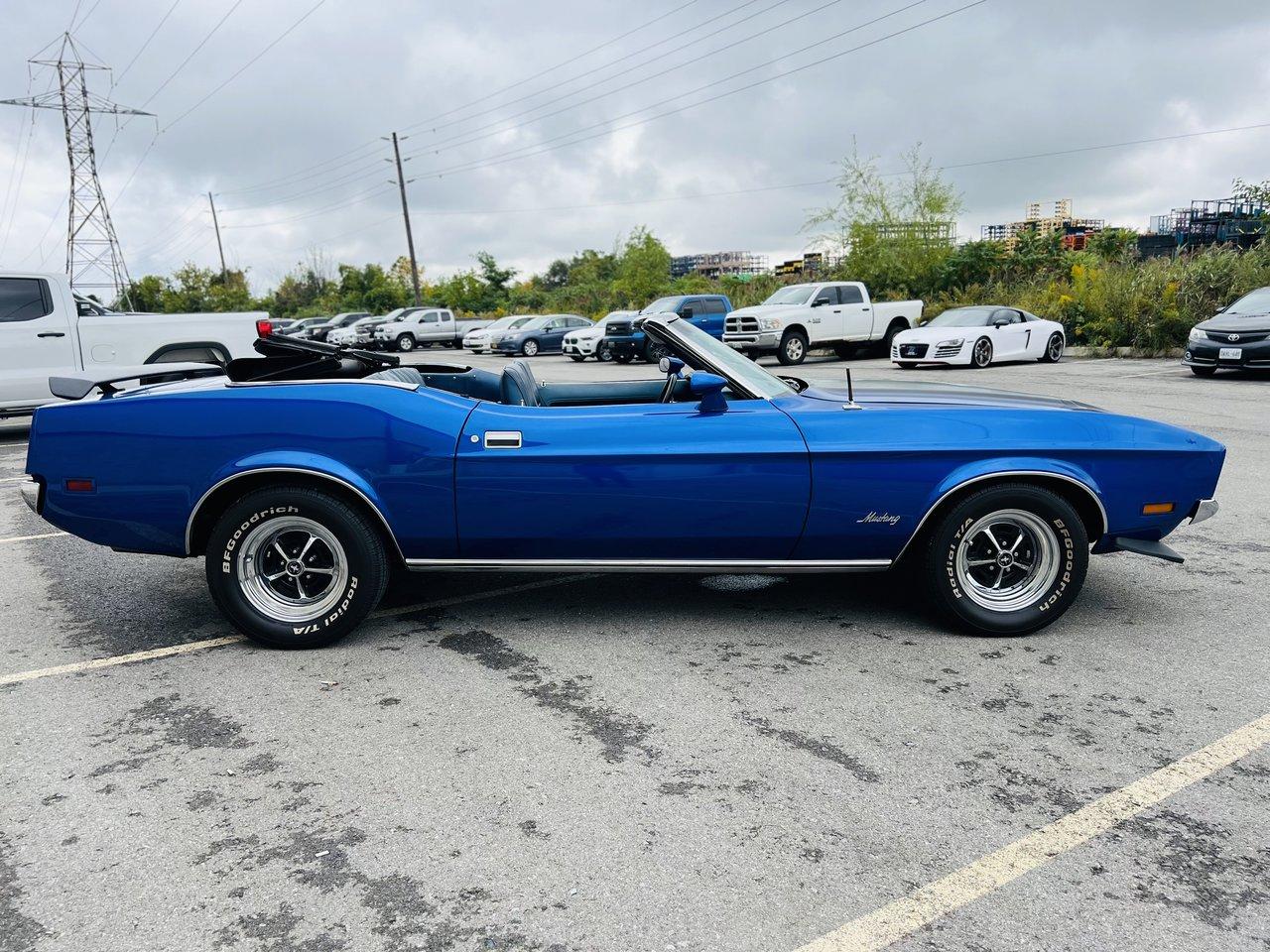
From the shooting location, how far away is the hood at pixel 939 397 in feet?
13.9

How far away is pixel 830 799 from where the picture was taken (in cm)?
280

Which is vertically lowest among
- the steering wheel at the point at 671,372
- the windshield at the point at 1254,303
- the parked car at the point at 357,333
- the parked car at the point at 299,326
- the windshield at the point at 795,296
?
the windshield at the point at 1254,303

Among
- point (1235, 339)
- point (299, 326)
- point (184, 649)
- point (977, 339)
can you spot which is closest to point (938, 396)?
point (184, 649)

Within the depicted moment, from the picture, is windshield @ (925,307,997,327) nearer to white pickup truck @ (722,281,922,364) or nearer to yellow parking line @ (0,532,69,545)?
white pickup truck @ (722,281,922,364)

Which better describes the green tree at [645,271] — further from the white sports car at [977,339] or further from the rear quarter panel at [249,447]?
the rear quarter panel at [249,447]

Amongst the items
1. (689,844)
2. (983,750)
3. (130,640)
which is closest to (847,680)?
(983,750)

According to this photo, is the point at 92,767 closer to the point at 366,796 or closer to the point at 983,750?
the point at 366,796

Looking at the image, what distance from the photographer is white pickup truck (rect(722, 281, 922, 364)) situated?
2153 cm

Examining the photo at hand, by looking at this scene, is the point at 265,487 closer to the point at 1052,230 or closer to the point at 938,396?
the point at 938,396

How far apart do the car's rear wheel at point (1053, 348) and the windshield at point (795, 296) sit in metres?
5.33

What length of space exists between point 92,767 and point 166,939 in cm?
108

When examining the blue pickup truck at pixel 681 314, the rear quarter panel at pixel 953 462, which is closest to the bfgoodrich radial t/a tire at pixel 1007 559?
the rear quarter panel at pixel 953 462

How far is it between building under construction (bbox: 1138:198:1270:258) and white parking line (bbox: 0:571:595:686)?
25509mm

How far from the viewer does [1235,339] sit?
1545 centimetres
